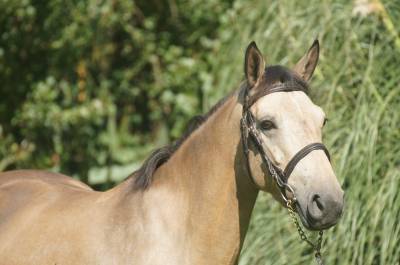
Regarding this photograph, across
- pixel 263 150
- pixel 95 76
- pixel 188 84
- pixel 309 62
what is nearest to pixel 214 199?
pixel 263 150

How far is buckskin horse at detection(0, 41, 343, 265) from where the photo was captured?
316 centimetres

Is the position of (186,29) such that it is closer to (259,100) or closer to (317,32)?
(317,32)

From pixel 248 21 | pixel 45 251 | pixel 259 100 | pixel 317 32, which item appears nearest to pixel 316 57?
pixel 259 100

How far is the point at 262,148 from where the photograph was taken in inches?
129

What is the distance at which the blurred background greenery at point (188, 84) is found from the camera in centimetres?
501

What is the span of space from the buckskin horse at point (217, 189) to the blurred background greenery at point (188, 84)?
5.30 ft

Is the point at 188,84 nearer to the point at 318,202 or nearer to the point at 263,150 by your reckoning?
the point at 263,150

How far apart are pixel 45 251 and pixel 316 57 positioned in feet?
4.98

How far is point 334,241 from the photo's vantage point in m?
4.90

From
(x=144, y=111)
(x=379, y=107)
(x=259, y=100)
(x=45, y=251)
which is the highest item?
(x=259, y=100)

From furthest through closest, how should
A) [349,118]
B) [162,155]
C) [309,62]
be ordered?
[349,118] < [162,155] < [309,62]

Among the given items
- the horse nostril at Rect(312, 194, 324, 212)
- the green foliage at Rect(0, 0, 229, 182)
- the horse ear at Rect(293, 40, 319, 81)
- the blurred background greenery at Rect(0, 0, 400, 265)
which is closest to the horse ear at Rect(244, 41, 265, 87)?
the horse ear at Rect(293, 40, 319, 81)

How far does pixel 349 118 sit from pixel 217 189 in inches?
86.5

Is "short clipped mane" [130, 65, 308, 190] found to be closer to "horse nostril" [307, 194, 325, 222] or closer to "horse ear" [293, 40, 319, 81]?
"horse ear" [293, 40, 319, 81]
